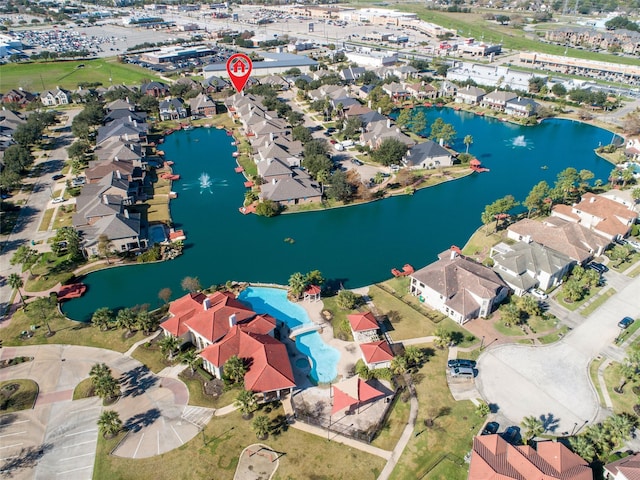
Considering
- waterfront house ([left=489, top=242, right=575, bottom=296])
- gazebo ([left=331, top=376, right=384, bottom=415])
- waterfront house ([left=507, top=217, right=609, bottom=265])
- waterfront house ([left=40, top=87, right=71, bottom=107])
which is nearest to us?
gazebo ([left=331, top=376, right=384, bottom=415])

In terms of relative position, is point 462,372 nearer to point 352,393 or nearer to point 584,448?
point 584,448

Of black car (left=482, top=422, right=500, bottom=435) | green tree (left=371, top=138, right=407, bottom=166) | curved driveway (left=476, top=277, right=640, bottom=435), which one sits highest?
green tree (left=371, top=138, right=407, bottom=166)

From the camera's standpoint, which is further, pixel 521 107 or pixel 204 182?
pixel 521 107

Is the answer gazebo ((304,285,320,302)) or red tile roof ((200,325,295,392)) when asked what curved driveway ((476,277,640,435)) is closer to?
red tile roof ((200,325,295,392))

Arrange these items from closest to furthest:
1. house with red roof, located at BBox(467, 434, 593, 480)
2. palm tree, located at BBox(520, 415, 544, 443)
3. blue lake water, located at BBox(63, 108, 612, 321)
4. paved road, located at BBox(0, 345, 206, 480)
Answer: house with red roof, located at BBox(467, 434, 593, 480) → palm tree, located at BBox(520, 415, 544, 443) → paved road, located at BBox(0, 345, 206, 480) → blue lake water, located at BBox(63, 108, 612, 321)

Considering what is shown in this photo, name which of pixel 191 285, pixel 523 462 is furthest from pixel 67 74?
pixel 523 462

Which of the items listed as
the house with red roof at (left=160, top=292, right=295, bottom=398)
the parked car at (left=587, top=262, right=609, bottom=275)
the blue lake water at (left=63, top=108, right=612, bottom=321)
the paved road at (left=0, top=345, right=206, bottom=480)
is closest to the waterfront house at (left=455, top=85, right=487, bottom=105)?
the blue lake water at (left=63, top=108, right=612, bottom=321)
